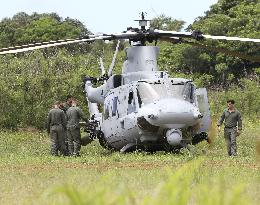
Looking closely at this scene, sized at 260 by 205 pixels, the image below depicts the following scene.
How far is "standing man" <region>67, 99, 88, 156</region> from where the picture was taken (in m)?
18.4

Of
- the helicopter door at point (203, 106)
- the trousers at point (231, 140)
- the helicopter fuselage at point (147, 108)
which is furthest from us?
the helicopter door at point (203, 106)

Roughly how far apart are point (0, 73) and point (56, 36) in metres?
43.0

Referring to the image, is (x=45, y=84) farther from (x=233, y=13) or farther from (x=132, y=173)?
(x=233, y=13)

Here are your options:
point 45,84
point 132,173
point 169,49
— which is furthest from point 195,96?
point 169,49

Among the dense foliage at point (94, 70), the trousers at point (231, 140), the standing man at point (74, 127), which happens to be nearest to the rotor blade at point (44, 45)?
the standing man at point (74, 127)

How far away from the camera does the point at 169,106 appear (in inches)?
638

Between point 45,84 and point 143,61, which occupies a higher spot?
point 143,61

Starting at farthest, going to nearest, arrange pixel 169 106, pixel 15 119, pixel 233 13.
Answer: pixel 233 13
pixel 15 119
pixel 169 106

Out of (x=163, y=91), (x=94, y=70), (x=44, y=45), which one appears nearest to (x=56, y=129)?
(x=163, y=91)

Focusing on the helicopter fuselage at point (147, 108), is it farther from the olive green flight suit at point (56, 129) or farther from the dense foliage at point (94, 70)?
the dense foliage at point (94, 70)

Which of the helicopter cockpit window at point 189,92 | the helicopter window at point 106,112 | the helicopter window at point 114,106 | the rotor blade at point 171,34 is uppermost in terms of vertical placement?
the rotor blade at point 171,34

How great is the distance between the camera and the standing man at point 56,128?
18.2 m

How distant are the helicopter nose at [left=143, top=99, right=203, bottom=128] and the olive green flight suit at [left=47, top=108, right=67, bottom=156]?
2.86m

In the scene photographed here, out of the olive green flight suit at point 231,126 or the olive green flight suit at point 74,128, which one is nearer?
the olive green flight suit at point 231,126
